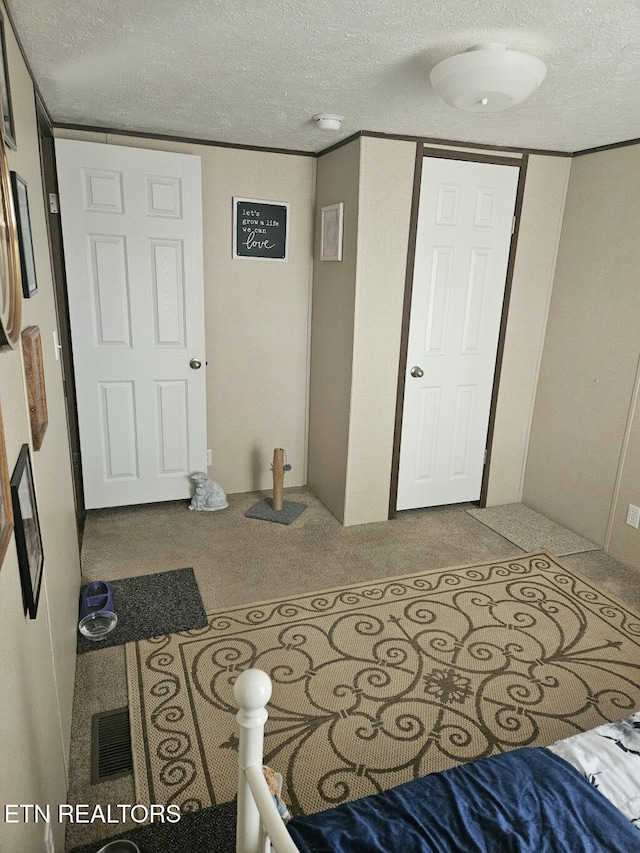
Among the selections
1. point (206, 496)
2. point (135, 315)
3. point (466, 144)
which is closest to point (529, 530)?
point (206, 496)

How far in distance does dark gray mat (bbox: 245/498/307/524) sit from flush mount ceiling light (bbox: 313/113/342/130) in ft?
7.36

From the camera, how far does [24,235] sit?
5.40 ft

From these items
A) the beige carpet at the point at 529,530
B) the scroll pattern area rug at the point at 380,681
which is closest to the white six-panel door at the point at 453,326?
the beige carpet at the point at 529,530

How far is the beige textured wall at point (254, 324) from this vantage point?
3512mm

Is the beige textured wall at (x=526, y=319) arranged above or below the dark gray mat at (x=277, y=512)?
above

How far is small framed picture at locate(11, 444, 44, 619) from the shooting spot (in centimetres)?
116

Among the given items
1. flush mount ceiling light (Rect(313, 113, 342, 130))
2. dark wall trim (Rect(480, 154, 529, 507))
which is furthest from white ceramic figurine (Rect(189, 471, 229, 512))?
flush mount ceiling light (Rect(313, 113, 342, 130))

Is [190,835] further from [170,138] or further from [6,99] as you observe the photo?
[170,138]

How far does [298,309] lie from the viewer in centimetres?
385

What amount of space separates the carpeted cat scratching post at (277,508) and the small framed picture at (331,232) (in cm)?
128

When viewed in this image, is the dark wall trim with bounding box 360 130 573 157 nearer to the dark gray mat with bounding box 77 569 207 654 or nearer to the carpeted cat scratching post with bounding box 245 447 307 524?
the carpeted cat scratching post with bounding box 245 447 307 524

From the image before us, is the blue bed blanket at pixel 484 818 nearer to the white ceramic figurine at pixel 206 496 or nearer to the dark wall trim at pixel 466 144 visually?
the white ceramic figurine at pixel 206 496

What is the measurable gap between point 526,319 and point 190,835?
3.26 meters

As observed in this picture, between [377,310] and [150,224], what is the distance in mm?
1404
